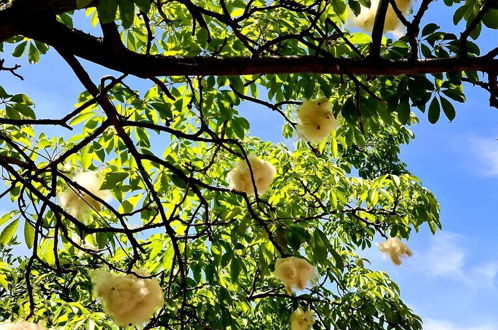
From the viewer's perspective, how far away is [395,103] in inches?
79.2

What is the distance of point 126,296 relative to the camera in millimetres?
1746

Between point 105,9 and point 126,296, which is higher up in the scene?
point 105,9

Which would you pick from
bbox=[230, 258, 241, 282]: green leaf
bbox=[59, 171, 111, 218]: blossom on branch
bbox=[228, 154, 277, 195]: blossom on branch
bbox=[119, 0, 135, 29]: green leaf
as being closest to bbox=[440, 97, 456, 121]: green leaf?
bbox=[228, 154, 277, 195]: blossom on branch

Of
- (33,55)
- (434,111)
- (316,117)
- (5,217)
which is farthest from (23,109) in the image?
(434,111)

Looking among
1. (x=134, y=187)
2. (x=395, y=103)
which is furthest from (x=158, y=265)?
(x=395, y=103)

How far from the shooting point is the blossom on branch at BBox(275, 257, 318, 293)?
1.82 meters

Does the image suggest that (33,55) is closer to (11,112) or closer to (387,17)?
(11,112)

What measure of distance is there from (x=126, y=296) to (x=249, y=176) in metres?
0.71

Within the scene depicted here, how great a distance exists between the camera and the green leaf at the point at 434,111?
197 cm

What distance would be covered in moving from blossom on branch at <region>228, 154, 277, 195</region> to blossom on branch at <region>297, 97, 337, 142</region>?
0.77 ft

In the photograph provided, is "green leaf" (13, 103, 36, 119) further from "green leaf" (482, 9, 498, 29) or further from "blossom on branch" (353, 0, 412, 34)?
"green leaf" (482, 9, 498, 29)

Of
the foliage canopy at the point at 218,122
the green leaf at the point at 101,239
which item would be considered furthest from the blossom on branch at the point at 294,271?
the green leaf at the point at 101,239

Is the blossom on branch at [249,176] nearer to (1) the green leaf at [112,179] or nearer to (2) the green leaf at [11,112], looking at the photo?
(1) the green leaf at [112,179]

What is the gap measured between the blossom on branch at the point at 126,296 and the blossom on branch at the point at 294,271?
1.37 ft
